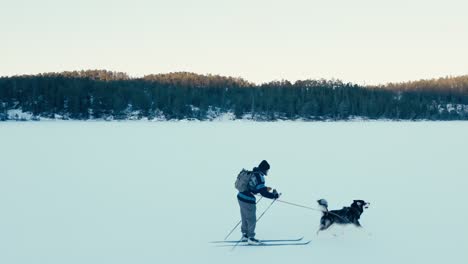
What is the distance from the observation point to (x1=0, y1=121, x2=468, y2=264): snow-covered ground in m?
6.66

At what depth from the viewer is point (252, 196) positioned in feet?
22.7

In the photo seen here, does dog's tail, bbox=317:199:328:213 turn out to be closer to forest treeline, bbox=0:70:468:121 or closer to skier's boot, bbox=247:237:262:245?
skier's boot, bbox=247:237:262:245

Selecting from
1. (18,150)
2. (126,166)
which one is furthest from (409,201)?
(18,150)

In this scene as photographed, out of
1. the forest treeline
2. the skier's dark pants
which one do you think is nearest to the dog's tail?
the skier's dark pants

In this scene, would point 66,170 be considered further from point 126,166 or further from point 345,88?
point 345,88

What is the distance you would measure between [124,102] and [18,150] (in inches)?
3158

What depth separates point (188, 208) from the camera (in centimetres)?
948

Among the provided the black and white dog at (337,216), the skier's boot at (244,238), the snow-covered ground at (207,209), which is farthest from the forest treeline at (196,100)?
the skier's boot at (244,238)

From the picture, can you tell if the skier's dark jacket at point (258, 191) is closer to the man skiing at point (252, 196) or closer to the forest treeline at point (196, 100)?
the man skiing at point (252, 196)

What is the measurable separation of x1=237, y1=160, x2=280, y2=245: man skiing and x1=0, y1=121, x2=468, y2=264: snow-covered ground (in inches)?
9.7

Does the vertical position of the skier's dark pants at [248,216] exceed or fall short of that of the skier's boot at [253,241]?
it exceeds it

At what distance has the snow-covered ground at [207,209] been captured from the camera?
21.8 feet

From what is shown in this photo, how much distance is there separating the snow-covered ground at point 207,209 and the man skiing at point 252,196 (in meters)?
0.25

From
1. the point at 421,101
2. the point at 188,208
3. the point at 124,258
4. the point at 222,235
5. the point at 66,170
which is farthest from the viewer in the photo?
the point at 421,101
